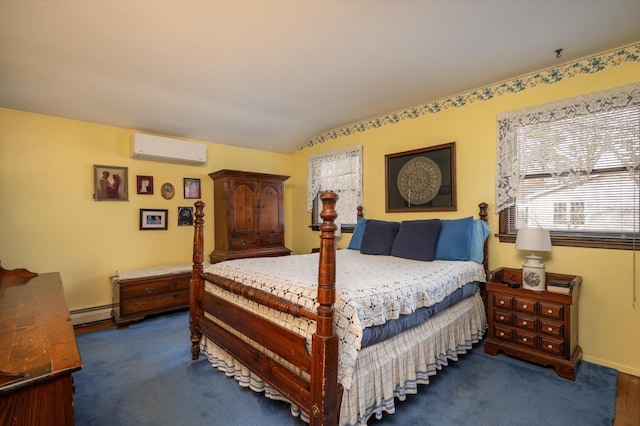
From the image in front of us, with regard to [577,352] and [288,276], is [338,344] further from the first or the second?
[577,352]

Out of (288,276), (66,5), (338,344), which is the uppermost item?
(66,5)

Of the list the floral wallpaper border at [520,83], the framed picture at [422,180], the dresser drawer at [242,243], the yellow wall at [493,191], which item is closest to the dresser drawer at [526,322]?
the yellow wall at [493,191]

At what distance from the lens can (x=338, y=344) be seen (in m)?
1.49

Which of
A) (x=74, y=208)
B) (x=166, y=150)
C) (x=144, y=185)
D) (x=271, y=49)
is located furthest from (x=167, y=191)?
(x=271, y=49)

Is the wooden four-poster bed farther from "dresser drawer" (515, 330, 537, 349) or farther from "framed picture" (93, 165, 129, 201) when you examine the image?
"framed picture" (93, 165, 129, 201)

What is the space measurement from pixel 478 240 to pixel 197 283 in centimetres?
258

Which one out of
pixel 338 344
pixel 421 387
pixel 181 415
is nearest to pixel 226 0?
pixel 338 344

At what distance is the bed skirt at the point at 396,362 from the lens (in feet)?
5.33

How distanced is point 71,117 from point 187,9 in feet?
7.72

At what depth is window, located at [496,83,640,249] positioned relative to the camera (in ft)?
7.46

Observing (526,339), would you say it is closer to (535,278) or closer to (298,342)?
(535,278)

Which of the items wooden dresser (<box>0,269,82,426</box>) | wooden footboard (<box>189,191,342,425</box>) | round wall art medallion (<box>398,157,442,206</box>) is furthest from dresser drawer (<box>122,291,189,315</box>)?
round wall art medallion (<box>398,157,442,206</box>)

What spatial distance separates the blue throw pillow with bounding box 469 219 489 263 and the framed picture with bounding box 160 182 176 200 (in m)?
3.65

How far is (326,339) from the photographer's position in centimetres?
141
